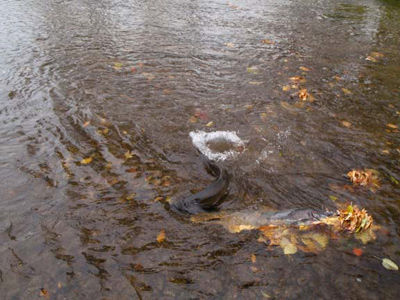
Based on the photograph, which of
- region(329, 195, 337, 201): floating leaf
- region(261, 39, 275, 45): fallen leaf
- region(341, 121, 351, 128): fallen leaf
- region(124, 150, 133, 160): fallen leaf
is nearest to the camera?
region(329, 195, 337, 201): floating leaf

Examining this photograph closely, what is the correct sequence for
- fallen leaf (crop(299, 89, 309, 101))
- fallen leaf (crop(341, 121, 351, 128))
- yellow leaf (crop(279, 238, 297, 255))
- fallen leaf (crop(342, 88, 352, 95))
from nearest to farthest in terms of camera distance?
yellow leaf (crop(279, 238, 297, 255)), fallen leaf (crop(341, 121, 351, 128)), fallen leaf (crop(299, 89, 309, 101)), fallen leaf (crop(342, 88, 352, 95))

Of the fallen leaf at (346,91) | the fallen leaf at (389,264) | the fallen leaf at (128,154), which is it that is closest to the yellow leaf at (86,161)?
the fallen leaf at (128,154)

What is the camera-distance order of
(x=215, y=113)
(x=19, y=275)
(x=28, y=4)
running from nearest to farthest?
(x=19, y=275)
(x=215, y=113)
(x=28, y=4)

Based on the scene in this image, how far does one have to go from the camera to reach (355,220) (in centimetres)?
331

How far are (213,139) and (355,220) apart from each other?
2.23 meters

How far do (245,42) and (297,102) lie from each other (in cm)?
367

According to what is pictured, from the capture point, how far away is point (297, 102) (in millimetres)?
5820

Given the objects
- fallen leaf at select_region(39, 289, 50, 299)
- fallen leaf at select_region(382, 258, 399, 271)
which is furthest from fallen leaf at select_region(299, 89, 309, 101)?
fallen leaf at select_region(39, 289, 50, 299)

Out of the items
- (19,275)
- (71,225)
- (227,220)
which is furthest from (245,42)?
(19,275)

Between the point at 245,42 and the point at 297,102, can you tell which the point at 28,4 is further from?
the point at 297,102

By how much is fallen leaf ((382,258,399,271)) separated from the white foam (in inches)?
85.2

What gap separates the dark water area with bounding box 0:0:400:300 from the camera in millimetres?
2873

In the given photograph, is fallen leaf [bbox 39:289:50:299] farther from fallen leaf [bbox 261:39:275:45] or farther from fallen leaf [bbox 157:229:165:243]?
fallen leaf [bbox 261:39:275:45]

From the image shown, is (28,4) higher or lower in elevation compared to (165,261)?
higher
